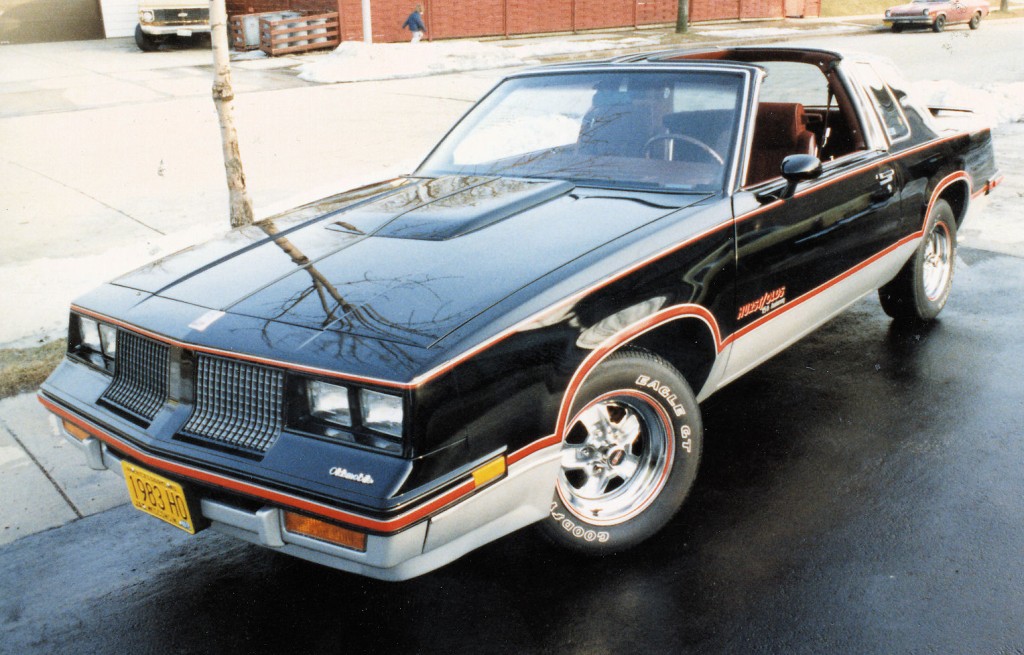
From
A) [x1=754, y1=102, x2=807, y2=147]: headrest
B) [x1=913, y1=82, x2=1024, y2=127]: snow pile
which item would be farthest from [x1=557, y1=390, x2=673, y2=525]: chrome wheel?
[x1=913, y1=82, x2=1024, y2=127]: snow pile

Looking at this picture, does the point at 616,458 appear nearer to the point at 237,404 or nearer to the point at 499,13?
the point at 237,404

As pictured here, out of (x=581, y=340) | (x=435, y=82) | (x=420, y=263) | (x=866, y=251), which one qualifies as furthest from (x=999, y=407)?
(x=435, y=82)

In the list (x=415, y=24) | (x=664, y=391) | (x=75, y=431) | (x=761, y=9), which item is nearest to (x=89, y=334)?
(x=75, y=431)

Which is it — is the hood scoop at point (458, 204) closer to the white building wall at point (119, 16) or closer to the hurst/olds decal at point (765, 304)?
the hurst/olds decal at point (765, 304)

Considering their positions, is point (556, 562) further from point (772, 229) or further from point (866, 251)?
point (866, 251)

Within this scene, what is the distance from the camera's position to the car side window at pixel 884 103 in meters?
4.69

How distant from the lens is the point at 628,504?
3301 millimetres

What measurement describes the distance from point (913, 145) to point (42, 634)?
14.5 feet

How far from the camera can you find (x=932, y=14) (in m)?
31.6

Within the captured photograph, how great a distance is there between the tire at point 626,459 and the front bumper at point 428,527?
0.27 m

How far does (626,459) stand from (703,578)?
476 millimetres

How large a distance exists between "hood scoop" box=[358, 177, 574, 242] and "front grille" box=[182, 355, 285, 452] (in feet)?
2.89

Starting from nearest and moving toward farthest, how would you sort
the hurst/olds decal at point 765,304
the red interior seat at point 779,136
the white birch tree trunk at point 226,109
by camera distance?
1. the hurst/olds decal at point 765,304
2. the red interior seat at point 779,136
3. the white birch tree trunk at point 226,109

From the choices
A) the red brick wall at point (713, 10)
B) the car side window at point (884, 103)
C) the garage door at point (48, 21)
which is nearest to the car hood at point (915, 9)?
the red brick wall at point (713, 10)
